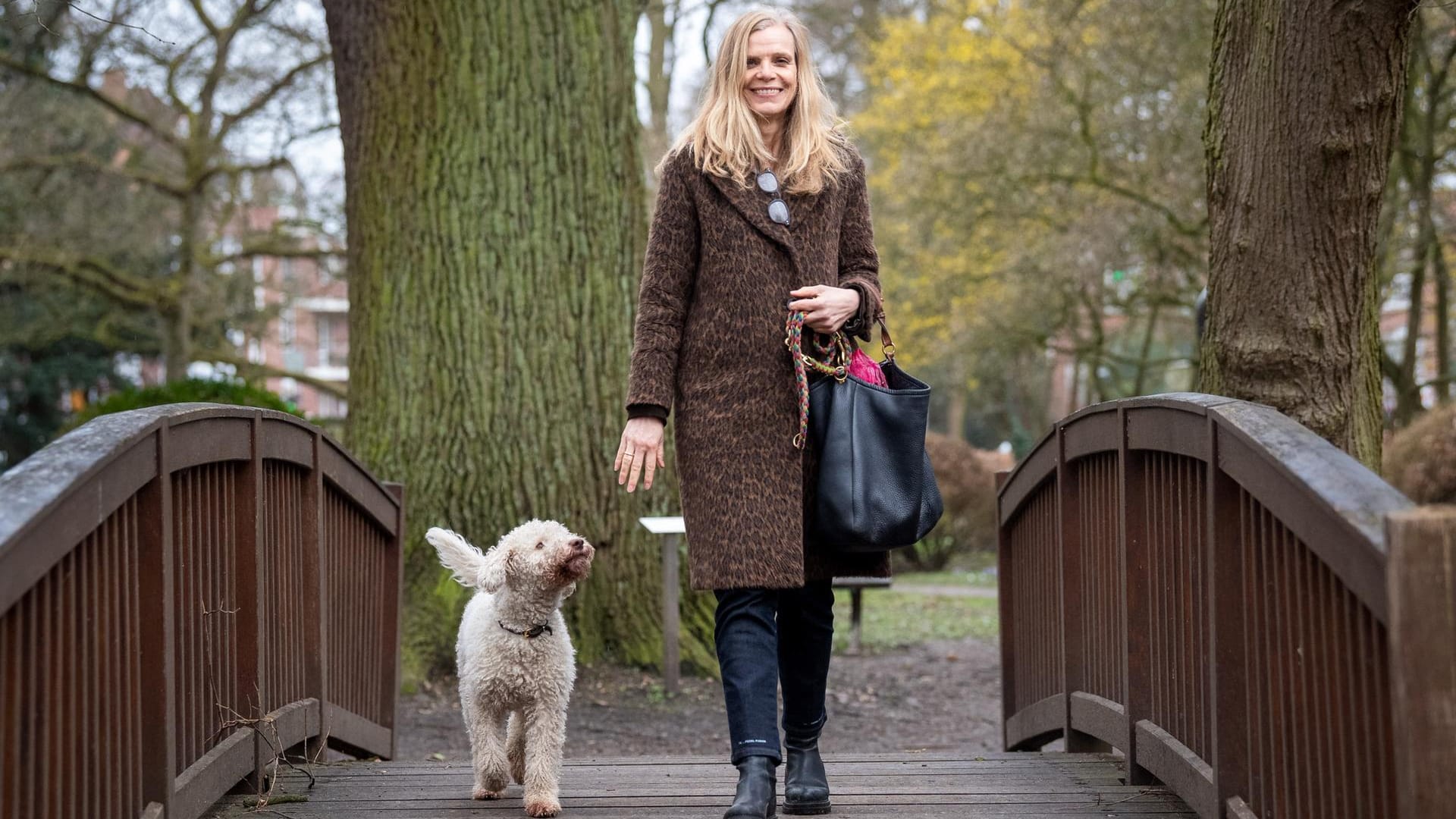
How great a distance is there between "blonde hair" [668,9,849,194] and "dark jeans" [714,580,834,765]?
1071 millimetres

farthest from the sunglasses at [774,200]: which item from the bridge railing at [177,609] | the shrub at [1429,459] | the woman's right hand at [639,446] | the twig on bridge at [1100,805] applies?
the shrub at [1429,459]

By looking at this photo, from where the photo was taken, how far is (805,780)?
3.81 metres

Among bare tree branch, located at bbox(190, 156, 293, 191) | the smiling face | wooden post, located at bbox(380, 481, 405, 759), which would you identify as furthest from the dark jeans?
bare tree branch, located at bbox(190, 156, 293, 191)

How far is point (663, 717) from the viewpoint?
683 cm

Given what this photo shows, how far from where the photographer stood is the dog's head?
12.9 ft

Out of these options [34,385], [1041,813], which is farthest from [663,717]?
[34,385]

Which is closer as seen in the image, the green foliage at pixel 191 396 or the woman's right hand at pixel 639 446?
the woman's right hand at pixel 639 446

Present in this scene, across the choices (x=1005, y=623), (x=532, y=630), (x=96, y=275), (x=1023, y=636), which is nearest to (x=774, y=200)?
(x=532, y=630)

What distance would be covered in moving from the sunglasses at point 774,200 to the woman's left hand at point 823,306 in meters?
0.19

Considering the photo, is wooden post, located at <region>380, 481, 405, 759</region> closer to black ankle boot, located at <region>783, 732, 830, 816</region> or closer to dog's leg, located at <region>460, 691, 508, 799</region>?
dog's leg, located at <region>460, 691, 508, 799</region>

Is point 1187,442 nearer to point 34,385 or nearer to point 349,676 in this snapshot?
point 349,676

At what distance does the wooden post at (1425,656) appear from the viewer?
7.20 feet

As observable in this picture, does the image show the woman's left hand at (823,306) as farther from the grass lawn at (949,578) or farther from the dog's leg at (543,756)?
the grass lawn at (949,578)

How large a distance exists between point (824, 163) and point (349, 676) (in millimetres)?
2679
